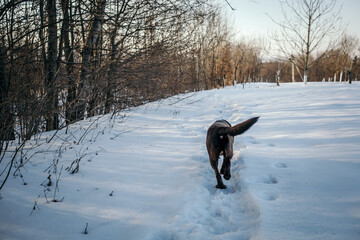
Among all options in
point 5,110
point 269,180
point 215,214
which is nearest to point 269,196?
point 269,180

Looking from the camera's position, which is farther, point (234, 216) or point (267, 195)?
point (267, 195)

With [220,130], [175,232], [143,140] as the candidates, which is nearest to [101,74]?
[143,140]

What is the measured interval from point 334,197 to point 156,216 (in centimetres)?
Result: 190

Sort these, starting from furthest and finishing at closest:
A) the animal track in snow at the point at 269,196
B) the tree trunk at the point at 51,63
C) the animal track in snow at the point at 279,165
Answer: the tree trunk at the point at 51,63, the animal track in snow at the point at 279,165, the animal track in snow at the point at 269,196

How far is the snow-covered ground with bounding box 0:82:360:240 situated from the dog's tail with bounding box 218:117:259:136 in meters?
0.73

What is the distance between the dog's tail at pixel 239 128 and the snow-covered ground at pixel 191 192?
0.73 metres

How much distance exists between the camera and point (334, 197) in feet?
6.11

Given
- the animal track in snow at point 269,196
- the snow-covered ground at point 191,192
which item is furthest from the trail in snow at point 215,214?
the animal track in snow at point 269,196

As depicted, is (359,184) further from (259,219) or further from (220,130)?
(220,130)

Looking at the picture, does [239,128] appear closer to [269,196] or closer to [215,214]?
[269,196]

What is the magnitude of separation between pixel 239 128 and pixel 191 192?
3.38 ft

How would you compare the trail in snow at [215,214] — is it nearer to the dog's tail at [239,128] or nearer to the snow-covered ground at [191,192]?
the snow-covered ground at [191,192]

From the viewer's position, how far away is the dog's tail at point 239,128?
2.12 meters

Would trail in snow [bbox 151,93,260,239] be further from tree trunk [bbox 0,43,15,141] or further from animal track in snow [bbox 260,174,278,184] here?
tree trunk [bbox 0,43,15,141]
